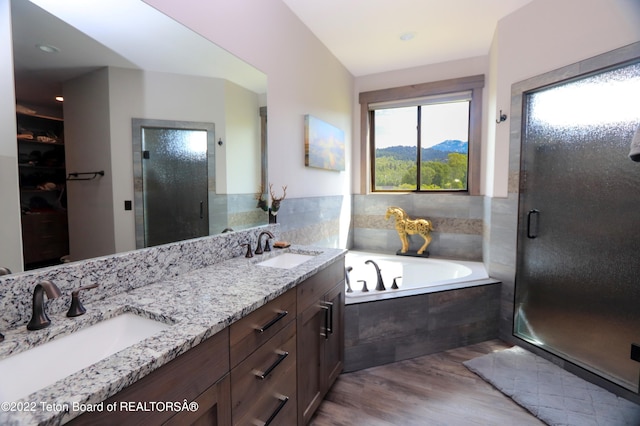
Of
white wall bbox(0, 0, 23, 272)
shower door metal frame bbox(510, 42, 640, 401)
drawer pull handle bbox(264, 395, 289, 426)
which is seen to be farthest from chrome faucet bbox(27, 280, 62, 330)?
shower door metal frame bbox(510, 42, 640, 401)

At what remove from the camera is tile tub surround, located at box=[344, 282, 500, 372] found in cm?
219

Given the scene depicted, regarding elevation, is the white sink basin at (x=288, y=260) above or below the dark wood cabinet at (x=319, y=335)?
above

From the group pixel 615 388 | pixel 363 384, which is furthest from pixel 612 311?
pixel 363 384

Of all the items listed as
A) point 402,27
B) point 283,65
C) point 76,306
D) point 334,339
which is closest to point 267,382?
point 76,306

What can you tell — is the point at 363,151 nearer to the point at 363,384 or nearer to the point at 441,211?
the point at 441,211

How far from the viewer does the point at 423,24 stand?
2.64 m

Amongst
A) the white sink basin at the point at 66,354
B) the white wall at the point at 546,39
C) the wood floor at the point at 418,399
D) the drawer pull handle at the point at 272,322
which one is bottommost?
the wood floor at the point at 418,399

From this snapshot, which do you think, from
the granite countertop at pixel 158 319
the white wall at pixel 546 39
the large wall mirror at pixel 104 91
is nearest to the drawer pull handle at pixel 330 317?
the granite countertop at pixel 158 319

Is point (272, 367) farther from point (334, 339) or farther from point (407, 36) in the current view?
point (407, 36)

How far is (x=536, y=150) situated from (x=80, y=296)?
9.67 ft

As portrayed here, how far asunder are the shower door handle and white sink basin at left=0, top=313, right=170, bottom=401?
8.59 feet

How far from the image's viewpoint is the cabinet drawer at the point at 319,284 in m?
1.46

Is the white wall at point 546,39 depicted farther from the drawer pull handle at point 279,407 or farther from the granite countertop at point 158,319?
the drawer pull handle at point 279,407

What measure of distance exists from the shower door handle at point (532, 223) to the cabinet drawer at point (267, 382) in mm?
2106
